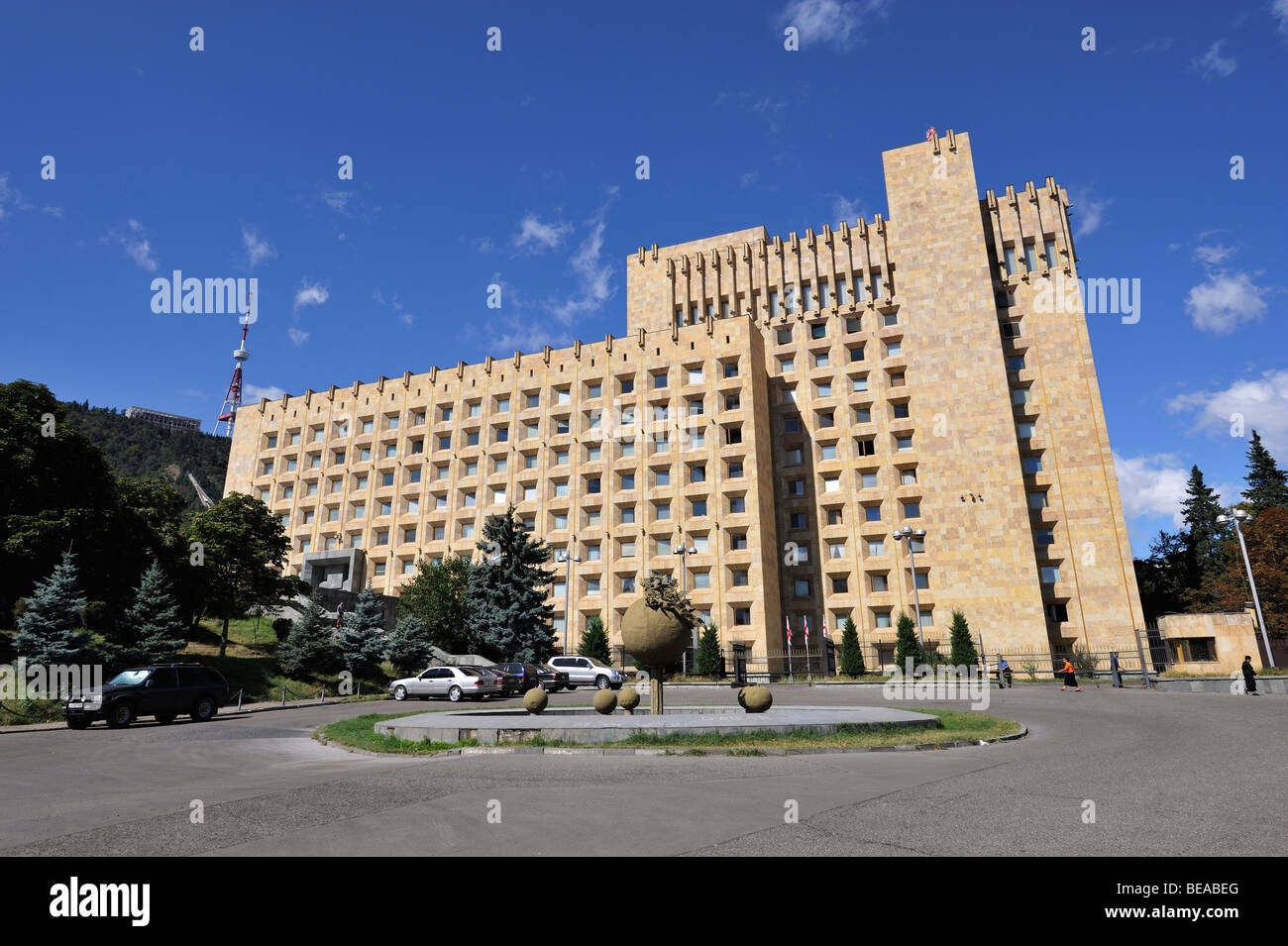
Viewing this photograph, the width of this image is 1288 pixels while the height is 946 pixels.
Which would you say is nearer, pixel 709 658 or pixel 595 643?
pixel 709 658

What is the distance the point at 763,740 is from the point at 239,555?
3918 cm

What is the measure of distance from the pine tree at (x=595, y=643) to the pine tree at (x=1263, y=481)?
60.1 meters

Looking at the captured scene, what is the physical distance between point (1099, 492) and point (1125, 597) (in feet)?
24.2

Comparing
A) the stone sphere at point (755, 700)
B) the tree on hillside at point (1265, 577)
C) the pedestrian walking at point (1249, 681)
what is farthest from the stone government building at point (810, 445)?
the stone sphere at point (755, 700)

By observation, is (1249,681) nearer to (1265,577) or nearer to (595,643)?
(595,643)

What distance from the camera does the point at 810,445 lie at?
57.7m

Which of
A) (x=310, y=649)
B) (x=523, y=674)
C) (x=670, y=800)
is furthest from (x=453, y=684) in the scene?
(x=670, y=800)

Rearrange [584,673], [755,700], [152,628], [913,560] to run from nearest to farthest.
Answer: [755,700], [152,628], [584,673], [913,560]

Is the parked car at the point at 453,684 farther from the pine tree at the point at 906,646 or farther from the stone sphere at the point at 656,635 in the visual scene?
the pine tree at the point at 906,646

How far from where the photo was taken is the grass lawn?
12844mm

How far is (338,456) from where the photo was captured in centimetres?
6900

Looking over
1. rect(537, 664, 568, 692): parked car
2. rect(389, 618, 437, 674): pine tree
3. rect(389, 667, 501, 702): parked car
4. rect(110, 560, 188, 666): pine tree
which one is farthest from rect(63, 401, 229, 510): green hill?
rect(389, 667, 501, 702): parked car
